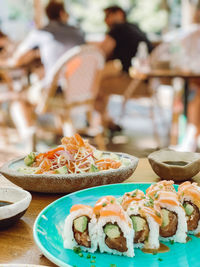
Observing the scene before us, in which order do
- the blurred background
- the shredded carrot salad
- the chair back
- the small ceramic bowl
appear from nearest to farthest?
the small ceramic bowl → the shredded carrot salad → the chair back → the blurred background

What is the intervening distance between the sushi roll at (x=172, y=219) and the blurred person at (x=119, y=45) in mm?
3359

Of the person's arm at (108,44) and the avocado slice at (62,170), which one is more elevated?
the person's arm at (108,44)

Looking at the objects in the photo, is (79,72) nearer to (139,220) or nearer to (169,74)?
(169,74)

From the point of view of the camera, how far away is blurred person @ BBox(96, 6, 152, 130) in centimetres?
419

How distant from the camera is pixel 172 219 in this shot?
833 millimetres

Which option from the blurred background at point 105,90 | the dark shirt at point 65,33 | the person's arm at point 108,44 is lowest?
the blurred background at point 105,90

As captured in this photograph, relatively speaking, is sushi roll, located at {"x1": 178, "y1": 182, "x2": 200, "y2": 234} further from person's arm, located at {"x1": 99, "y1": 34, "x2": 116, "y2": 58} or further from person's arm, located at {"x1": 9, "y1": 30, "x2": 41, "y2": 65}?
person's arm, located at {"x1": 99, "y1": 34, "x2": 116, "y2": 58}

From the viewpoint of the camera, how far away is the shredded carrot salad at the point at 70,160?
1161mm

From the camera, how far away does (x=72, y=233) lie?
786mm

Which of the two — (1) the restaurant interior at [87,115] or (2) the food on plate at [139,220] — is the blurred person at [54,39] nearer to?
(1) the restaurant interior at [87,115]

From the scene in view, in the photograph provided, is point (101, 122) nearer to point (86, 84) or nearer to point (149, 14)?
point (86, 84)

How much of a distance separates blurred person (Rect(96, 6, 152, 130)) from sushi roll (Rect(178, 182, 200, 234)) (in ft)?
10.9

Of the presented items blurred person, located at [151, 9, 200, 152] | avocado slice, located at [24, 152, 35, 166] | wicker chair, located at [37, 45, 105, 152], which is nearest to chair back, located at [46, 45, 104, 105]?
wicker chair, located at [37, 45, 105, 152]

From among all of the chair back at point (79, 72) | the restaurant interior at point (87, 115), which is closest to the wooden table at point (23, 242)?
the restaurant interior at point (87, 115)
